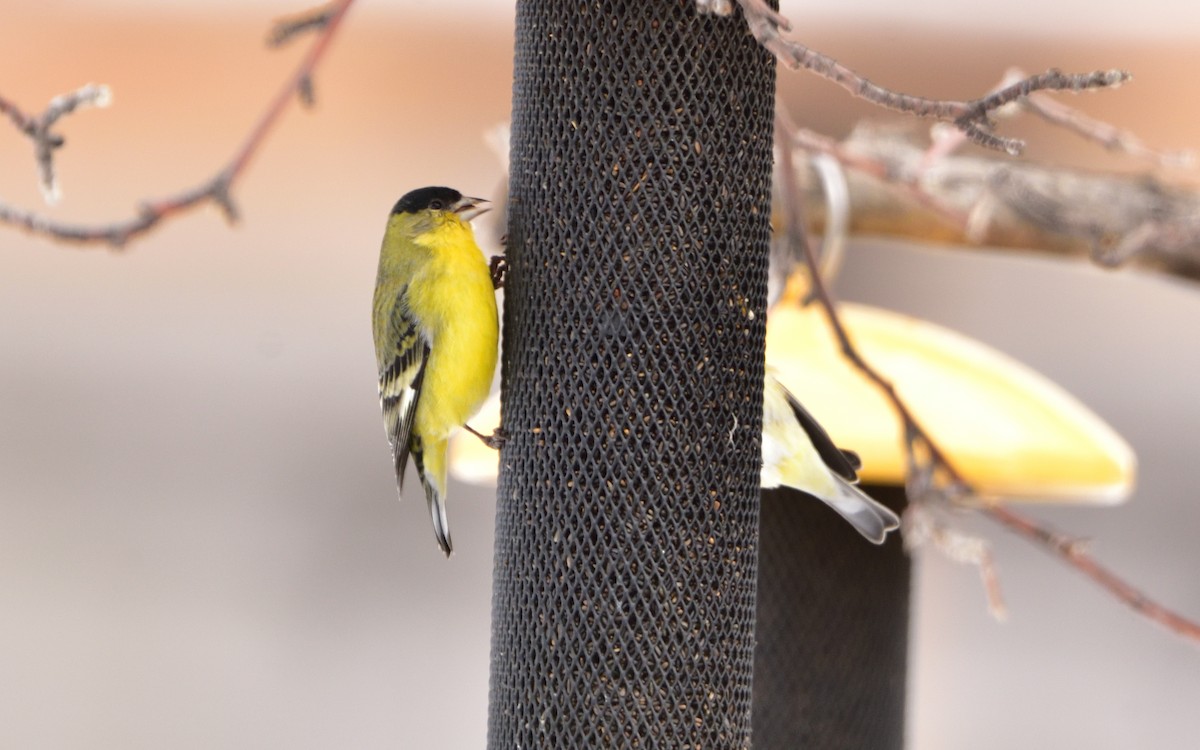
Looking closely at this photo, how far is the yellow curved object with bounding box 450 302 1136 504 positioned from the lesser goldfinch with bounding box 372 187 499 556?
95 millimetres

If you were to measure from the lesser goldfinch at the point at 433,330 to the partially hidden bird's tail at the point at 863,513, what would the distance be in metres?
0.86

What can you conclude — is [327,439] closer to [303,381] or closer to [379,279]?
[303,381]

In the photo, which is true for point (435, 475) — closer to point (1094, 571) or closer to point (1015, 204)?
point (1094, 571)

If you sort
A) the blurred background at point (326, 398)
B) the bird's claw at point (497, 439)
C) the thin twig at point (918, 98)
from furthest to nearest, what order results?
the blurred background at point (326, 398)
the bird's claw at point (497, 439)
the thin twig at point (918, 98)

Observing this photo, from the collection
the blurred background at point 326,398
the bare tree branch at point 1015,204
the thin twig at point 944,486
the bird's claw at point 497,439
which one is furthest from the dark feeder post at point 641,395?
the blurred background at point 326,398

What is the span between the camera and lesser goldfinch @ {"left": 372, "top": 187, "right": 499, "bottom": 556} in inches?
129

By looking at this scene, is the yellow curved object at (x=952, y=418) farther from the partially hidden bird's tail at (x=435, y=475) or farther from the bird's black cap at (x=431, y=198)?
the bird's black cap at (x=431, y=198)

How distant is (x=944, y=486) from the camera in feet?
11.6

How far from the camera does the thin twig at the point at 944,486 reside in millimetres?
3260

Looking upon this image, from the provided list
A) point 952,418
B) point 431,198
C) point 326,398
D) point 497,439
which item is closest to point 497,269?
point 431,198

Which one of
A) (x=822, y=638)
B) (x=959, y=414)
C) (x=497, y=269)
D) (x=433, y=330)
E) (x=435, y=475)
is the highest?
(x=497, y=269)

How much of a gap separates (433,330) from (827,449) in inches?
35.7

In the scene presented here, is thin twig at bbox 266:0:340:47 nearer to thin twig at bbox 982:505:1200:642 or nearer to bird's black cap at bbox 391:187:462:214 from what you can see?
bird's black cap at bbox 391:187:462:214

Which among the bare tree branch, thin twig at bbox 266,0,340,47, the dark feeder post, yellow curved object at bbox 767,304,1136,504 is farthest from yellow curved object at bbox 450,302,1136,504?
thin twig at bbox 266,0,340,47
